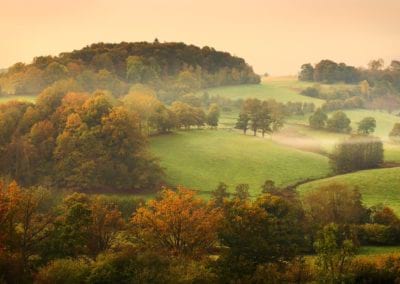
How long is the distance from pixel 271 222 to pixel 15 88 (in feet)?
412

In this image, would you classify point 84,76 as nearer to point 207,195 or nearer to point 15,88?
point 15,88

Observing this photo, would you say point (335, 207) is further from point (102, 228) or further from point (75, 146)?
point (75, 146)

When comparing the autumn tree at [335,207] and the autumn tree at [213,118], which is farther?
the autumn tree at [213,118]

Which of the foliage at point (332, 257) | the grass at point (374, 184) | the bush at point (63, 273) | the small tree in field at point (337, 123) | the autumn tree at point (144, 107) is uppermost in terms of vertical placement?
the autumn tree at point (144, 107)

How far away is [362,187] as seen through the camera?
93188mm

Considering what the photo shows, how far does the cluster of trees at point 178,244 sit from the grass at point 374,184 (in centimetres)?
2185

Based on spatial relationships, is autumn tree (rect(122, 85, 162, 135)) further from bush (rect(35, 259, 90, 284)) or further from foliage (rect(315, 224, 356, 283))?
foliage (rect(315, 224, 356, 283))

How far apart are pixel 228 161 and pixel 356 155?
28.5m

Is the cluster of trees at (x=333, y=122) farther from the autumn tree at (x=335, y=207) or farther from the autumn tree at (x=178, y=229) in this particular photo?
the autumn tree at (x=178, y=229)

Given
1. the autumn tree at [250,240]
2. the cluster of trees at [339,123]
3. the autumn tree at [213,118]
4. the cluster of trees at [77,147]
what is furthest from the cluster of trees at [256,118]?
the autumn tree at [250,240]

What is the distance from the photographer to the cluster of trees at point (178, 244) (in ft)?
152

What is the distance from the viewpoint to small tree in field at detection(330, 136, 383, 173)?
356ft

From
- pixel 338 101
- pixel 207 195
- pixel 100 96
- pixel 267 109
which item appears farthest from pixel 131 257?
pixel 338 101

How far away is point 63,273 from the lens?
150 ft
